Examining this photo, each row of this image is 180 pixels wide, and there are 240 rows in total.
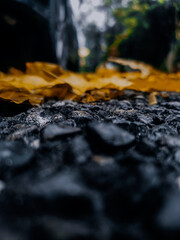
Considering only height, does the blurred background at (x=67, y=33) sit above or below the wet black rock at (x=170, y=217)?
above

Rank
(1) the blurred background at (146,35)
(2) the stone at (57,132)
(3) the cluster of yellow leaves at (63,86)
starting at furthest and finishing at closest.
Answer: (1) the blurred background at (146,35), (3) the cluster of yellow leaves at (63,86), (2) the stone at (57,132)

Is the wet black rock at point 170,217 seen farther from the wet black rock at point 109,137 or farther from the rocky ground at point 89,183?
the wet black rock at point 109,137

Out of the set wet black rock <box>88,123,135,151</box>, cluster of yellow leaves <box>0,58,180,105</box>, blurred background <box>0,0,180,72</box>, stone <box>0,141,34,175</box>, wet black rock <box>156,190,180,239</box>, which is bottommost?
wet black rock <box>156,190,180,239</box>

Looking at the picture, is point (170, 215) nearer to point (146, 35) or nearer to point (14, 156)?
point (14, 156)

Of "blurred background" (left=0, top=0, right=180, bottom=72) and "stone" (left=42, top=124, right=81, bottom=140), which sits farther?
"blurred background" (left=0, top=0, right=180, bottom=72)

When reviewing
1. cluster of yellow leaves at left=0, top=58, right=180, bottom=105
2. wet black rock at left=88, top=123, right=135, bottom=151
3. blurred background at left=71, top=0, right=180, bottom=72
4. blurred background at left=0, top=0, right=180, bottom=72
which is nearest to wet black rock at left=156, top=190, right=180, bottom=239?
wet black rock at left=88, top=123, right=135, bottom=151

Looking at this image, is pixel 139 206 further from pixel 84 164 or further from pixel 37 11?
pixel 37 11

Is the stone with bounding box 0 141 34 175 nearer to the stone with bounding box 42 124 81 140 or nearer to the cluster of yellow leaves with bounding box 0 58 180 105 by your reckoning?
the stone with bounding box 42 124 81 140

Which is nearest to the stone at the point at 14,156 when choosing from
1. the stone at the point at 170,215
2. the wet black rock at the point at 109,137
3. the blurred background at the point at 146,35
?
the wet black rock at the point at 109,137
